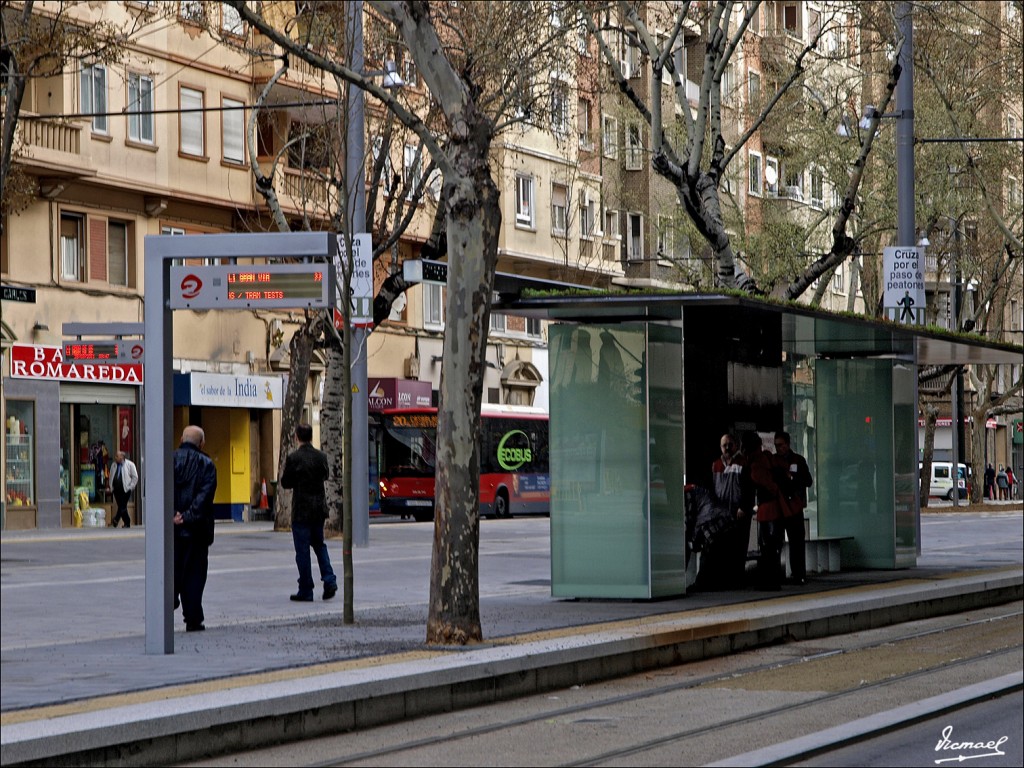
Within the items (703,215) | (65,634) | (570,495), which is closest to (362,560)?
(703,215)

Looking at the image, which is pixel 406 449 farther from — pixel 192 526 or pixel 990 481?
pixel 990 481

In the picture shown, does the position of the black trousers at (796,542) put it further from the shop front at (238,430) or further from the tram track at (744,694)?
the shop front at (238,430)

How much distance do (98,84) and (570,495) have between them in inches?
994

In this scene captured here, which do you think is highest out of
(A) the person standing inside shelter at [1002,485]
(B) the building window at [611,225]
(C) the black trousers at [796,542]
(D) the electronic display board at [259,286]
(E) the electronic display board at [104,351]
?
(B) the building window at [611,225]

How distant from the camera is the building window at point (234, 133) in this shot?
44.1 metres

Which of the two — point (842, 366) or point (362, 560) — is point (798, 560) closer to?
point (842, 366)

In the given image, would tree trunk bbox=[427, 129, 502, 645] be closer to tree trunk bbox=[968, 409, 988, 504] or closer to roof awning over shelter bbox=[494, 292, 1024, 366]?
roof awning over shelter bbox=[494, 292, 1024, 366]

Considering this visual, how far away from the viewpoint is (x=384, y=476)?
4953 cm

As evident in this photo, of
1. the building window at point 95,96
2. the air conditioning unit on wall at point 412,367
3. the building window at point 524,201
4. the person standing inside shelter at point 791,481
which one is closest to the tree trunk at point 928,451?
the building window at point 524,201

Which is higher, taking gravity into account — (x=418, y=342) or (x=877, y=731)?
(x=418, y=342)

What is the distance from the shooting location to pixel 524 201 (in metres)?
57.6

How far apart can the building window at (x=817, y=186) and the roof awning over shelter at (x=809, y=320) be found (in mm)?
20956

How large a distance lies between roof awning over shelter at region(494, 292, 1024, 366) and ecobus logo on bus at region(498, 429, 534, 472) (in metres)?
26.7

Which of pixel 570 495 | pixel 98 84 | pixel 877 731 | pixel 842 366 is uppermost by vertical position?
pixel 98 84
